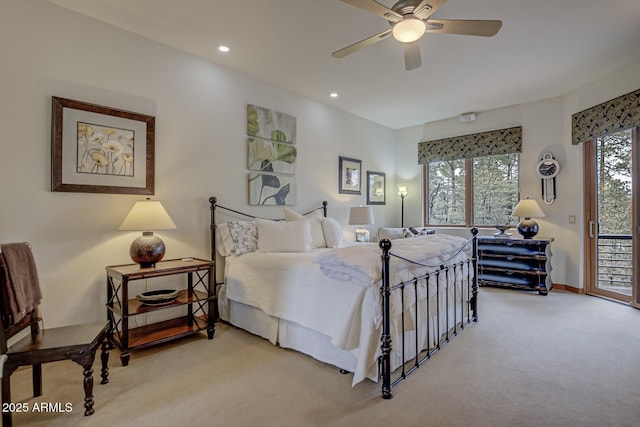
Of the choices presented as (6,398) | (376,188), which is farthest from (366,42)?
(376,188)

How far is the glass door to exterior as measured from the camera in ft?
13.4

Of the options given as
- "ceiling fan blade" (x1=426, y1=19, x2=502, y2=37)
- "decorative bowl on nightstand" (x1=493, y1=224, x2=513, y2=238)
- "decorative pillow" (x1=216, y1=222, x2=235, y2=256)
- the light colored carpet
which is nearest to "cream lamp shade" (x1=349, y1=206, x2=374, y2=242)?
"decorative bowl on nightstand" (x1=493, y1=224, x2=513, y2=238)

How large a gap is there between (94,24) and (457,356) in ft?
14.0

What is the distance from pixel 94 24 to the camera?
112 inches

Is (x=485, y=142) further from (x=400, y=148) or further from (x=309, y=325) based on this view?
(x=309, y=325)

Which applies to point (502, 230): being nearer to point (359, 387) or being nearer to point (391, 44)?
point (391, 44)

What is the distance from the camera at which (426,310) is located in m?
2.69

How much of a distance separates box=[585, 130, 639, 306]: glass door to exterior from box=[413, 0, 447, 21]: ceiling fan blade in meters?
3.63

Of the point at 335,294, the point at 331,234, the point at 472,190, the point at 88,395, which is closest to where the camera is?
the point at 88,395

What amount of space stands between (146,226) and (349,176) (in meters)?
3.51

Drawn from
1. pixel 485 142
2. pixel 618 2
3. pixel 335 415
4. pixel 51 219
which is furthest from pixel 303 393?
pixel 485 142

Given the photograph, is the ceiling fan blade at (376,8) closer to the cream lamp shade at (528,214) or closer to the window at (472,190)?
the cream lamp shade at (528,214)

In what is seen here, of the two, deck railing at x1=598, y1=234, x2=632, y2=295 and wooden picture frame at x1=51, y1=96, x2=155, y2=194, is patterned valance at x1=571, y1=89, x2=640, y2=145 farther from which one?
wooden picture frame at x1=51, y1=96, x2=155, y2=194

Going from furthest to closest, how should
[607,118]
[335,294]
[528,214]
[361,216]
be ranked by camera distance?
[361,216] < [528,214] < [607,118] < [335,294]
